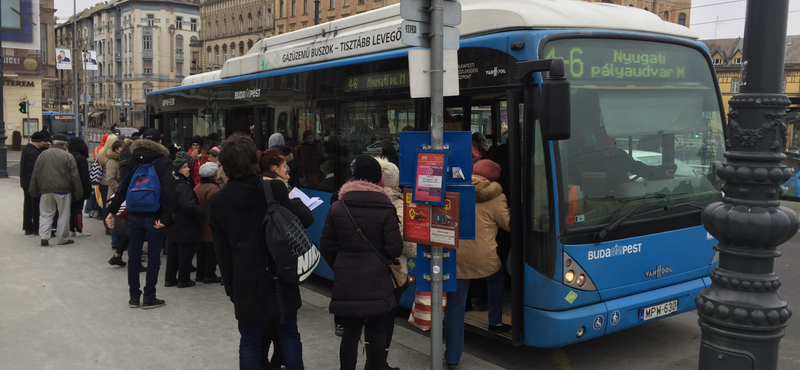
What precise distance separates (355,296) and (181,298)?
3.65 metres

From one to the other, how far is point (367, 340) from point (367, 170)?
119 centimetres

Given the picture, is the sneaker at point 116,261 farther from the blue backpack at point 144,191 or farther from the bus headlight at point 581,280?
the bus headlight at point 581,280

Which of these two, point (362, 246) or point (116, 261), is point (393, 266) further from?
point (116, 261)

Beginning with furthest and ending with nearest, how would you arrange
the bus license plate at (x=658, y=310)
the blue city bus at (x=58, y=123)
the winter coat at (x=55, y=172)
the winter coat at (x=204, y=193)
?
1. the blue city bus at (x=58, y=123)
2. the winter coat at (x=55, y=172)
3. the winter coat at (x=204, y=193)
4. the bus license plate at (x=658, y=310)

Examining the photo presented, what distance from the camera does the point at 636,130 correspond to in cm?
534

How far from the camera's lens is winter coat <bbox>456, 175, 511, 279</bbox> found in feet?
17.2

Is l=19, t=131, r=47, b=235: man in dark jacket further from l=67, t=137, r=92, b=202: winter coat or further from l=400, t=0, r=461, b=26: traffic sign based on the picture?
l=400, t=0, r=461, b=26: traffic sign

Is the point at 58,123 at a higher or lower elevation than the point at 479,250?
higher

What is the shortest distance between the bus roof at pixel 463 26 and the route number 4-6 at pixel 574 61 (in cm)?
21

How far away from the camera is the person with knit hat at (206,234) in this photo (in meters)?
7.81

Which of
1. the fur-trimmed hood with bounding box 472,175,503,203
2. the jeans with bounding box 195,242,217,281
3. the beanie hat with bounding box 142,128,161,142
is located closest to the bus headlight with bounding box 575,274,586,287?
the fur-trimmed hood with bounding box 472,175,503,203

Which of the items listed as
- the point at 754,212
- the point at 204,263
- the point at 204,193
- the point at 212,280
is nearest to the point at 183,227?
the point at 204,193

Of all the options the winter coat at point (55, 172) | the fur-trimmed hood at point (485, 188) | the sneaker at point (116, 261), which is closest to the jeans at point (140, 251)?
the sneaker at point (116, 261)

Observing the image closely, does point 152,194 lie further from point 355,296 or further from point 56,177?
point 56,177
